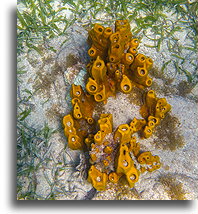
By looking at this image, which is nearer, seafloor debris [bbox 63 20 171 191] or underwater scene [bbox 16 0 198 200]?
seafloor debris [bbox 63 20 171 191]

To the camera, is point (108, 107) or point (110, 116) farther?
point (108, 107)

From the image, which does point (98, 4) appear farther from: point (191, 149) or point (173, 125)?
point (191, 149)

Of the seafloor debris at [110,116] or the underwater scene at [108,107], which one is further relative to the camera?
the underwater scene at [108,107]

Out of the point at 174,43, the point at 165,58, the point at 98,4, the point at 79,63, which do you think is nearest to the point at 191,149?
the point at 165,58

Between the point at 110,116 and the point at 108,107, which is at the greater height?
the point at 108,107
